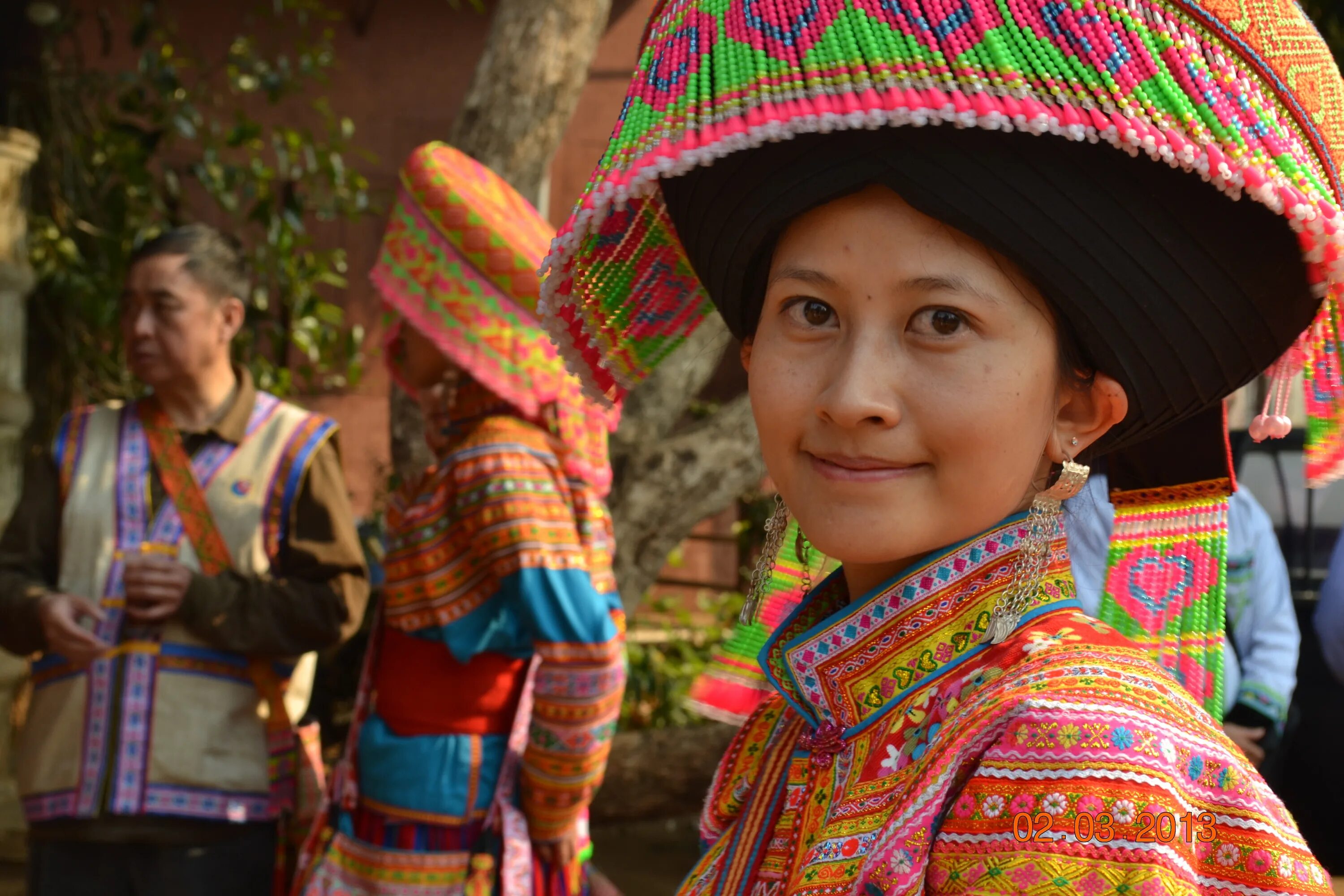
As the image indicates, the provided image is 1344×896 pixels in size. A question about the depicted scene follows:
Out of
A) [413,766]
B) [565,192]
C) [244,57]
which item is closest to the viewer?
[413,766]

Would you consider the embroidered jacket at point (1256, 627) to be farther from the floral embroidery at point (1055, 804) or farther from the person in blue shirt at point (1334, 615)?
the floral embroidery at point (1055, 804)

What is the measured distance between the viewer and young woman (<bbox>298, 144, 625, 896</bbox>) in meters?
2.78

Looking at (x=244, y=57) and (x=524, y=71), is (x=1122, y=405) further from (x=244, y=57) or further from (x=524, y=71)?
(x=244, y=57)

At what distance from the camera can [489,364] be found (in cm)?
296

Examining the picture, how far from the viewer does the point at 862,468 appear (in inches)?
45.1

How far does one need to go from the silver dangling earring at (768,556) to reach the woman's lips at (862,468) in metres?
0.26

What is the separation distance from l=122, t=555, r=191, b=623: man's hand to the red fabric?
1.67 ft

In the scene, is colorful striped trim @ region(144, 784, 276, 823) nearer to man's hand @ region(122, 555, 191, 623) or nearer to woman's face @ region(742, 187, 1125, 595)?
man's hand @ region(122, 555, 191, 623)

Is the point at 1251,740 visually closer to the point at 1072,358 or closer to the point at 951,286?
the point at 1072,358

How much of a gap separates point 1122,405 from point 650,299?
1.91 ft

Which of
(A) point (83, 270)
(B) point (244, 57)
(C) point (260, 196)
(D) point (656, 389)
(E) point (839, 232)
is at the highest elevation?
(B) point (244, 57)

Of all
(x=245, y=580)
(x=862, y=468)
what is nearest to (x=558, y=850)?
(x=245, y=580)

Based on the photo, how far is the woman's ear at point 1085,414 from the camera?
1189mm

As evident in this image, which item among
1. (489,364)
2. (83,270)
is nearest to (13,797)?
(83,270)
